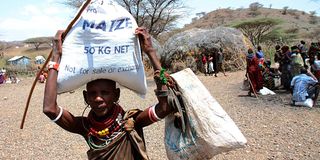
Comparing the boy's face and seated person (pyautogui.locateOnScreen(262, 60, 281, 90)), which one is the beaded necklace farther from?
seated person (pyautogui.locateOnScreen(262, 60, 281, 90))

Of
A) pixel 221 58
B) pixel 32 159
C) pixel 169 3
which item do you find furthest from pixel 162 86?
pixel 169 3

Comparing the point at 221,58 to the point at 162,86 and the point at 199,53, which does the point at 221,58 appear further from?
the point at 162,86

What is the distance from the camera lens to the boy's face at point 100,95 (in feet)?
6.64

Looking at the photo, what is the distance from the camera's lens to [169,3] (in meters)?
22.6

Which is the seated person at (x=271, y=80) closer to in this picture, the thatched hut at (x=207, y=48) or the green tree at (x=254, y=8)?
the thatched hut at (x=207, y=48)

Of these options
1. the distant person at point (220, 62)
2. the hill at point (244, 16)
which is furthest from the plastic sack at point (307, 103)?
the hill at point (244, 16)

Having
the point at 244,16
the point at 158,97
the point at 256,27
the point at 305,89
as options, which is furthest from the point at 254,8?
the point at 158,97

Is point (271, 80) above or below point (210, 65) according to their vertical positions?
above

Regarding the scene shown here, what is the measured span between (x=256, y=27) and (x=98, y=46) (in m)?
35.2

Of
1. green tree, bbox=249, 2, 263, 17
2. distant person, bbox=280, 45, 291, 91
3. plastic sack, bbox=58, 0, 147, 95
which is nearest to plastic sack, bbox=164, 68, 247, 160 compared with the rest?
plastic sack, bbox=58, 0, 147, 95

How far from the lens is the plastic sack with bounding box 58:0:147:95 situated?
6.55 ft

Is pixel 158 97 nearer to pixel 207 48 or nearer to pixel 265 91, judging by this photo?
pixel 265 91

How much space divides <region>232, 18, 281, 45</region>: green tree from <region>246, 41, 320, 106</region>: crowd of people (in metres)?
23.3

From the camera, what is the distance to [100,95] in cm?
203
